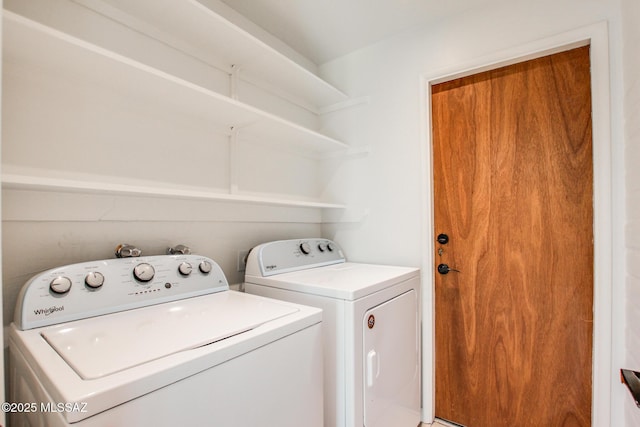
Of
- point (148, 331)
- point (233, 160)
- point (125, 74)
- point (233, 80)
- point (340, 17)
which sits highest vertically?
point (340, 17)

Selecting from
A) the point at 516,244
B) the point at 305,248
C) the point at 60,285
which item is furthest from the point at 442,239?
the point at 60,285

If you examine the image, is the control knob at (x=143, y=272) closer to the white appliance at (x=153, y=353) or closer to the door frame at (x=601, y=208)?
the white appliance at (x=153, y=353)

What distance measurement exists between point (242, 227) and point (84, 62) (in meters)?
1.01

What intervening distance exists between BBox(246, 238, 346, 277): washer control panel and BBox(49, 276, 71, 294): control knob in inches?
30.5

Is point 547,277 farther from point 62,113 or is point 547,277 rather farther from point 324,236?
point 62,113

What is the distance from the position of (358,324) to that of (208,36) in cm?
147

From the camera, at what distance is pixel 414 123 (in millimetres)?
1911

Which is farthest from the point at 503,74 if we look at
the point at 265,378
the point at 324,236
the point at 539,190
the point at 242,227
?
the point at 265,378

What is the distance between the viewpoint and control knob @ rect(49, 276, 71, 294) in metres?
0.94

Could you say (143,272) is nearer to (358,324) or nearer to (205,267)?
(205,267)

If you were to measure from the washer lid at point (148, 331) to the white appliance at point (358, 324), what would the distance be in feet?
0.81

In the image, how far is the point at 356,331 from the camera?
120 cm

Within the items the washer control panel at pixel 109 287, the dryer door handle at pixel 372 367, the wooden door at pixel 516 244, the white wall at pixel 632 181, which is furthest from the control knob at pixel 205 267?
the white wall at pixel 632 181

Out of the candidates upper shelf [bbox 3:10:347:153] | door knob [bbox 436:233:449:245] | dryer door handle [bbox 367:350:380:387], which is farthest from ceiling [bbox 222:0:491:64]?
dryer door handle [bbox 367:350:380:387]
